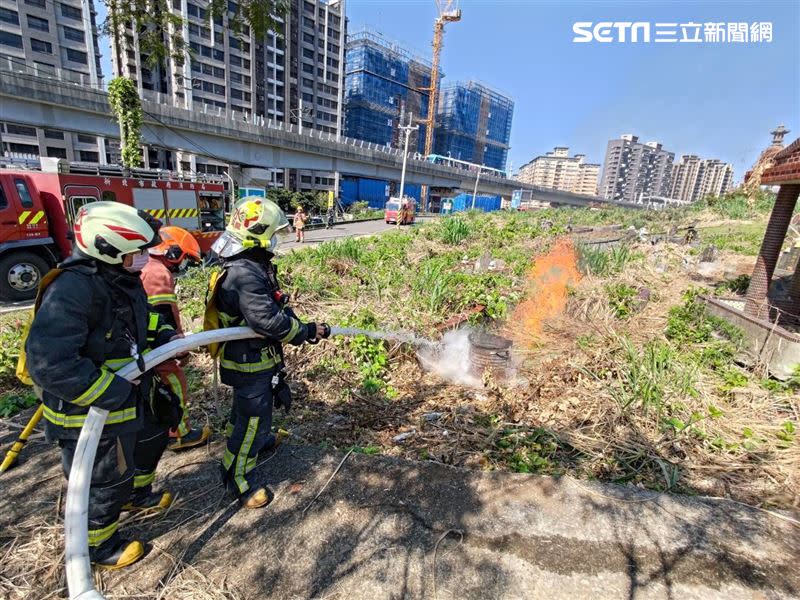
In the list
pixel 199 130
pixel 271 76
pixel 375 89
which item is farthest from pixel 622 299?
pixel 375 89

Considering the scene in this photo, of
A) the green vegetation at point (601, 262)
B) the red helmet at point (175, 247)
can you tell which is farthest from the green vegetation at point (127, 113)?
the green vegetation at point (601, 262)

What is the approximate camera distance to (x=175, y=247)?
3.08m

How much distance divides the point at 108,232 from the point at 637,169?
145 meters

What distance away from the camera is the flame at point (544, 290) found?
5871 mm

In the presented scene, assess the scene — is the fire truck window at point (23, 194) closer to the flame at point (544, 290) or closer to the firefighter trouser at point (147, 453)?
the firefighter trouser at point (147, 453)

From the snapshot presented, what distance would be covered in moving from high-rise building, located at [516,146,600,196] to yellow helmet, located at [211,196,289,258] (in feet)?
458


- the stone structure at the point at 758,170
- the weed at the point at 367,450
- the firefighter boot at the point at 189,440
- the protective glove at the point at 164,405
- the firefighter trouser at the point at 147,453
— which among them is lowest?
the firefighter boot at the point at 189,440

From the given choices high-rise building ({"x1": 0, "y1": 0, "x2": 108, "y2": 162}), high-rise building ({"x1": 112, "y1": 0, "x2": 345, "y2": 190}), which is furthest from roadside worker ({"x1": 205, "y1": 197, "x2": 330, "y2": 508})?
high-rise building ({"x1": 0, "y1": 0, "x2": 108, "y2": 162})

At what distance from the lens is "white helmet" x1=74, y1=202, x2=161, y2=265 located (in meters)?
1.82

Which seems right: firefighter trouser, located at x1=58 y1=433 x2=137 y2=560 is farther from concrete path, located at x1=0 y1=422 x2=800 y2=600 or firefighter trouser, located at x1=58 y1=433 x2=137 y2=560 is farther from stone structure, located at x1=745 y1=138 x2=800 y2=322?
stone structure, located at x1=745 y1=138 x2=800 y2=322

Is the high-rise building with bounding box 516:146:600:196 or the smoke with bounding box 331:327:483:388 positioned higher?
the high-rise building with bounding box 516:146:600:196

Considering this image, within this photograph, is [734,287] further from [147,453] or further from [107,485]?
[107,485]

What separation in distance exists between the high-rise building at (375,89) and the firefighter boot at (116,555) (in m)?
79.5

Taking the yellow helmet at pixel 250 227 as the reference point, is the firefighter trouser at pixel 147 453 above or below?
below
